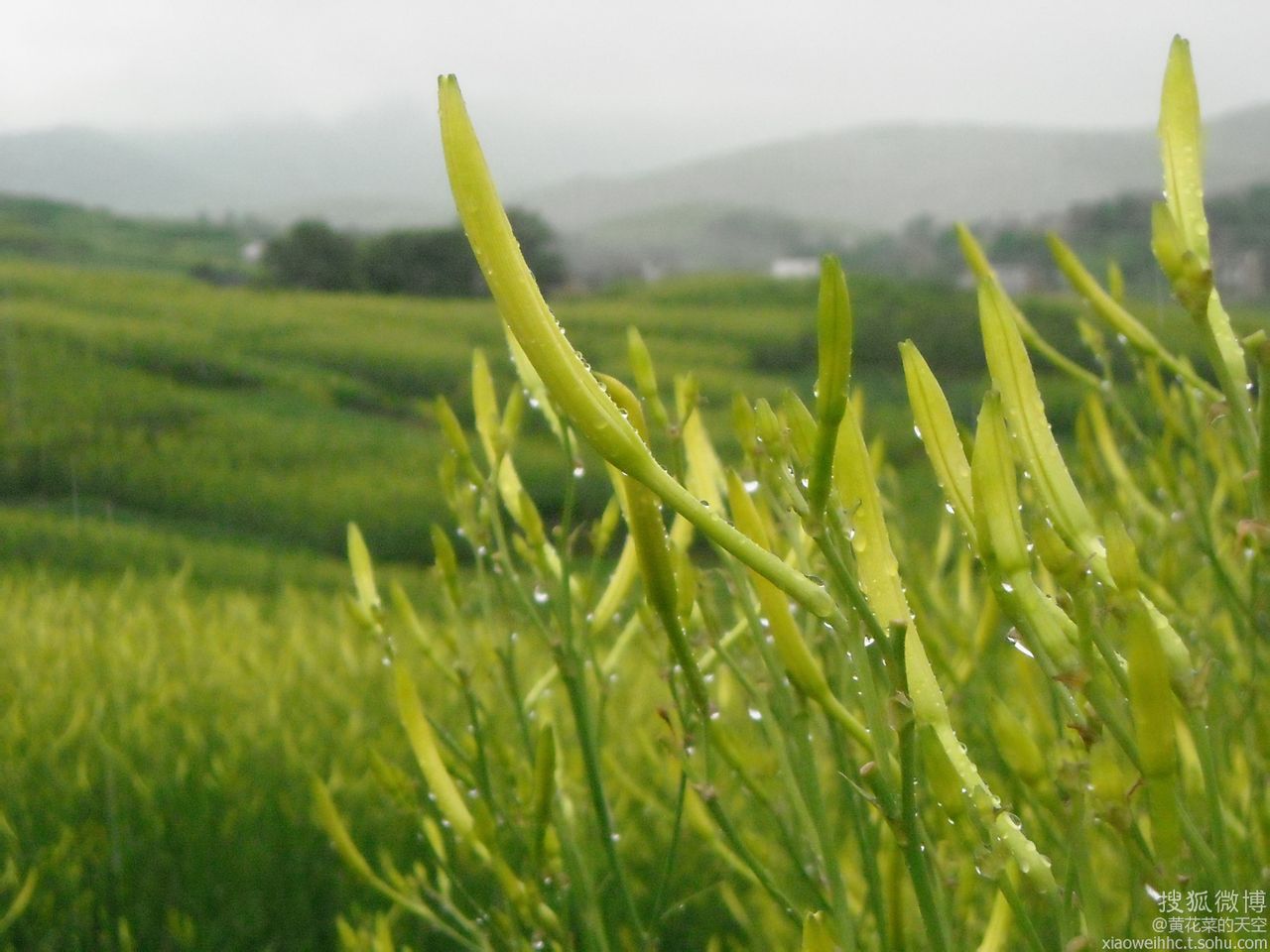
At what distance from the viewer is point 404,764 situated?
3.97 ft

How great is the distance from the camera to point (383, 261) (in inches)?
145

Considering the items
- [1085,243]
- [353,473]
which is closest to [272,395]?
[353,473]

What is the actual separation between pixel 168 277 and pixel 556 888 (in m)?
3.53

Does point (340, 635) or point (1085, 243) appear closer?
point (340, 635)

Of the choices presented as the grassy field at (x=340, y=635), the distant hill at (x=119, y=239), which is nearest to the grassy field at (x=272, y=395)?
the grassy field at (x=340, y=635)

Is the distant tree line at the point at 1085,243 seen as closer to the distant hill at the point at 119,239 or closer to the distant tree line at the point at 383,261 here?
the distant tree line at the point at 383,261

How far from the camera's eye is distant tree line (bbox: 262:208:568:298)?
360 centimetres

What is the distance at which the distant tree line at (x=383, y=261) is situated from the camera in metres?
3.60

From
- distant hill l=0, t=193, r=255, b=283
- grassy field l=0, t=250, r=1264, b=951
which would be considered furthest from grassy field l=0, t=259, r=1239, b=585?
distant hill l=0, t=193, r=255, b=283

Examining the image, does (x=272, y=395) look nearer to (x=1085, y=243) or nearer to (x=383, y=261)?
(x=383, y=261)

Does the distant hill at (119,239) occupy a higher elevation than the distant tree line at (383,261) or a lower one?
higher

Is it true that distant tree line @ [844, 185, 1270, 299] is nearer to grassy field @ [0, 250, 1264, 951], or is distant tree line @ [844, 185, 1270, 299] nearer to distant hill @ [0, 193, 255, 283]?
grassy field @ [0, 250, 1264, 951]

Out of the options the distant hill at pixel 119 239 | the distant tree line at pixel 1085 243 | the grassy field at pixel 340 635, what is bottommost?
the grassy field at pixel 340 635

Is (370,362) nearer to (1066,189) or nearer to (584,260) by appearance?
(584,260)
